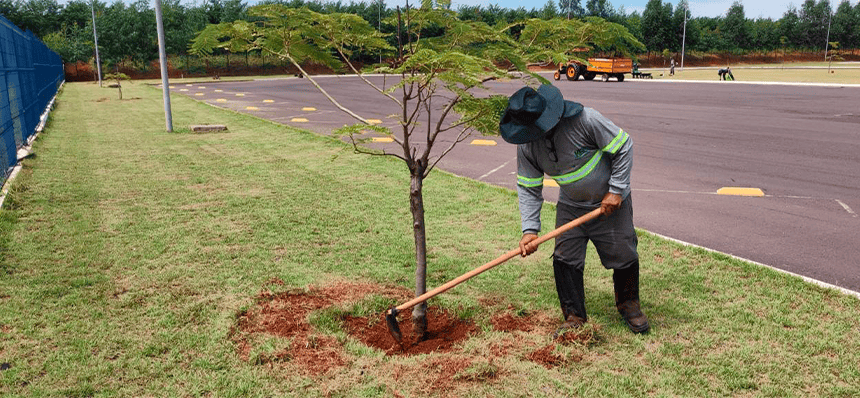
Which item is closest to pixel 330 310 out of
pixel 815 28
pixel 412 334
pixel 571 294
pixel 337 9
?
pixel 412 334

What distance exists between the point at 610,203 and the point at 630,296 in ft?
2.53

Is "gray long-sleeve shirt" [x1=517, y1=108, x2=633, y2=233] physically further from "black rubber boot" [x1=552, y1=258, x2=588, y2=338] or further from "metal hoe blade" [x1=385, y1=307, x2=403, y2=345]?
"metal hoe blade" [x1=385, y1=307, x2=403, y2=345]

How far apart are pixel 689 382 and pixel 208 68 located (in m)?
62.3

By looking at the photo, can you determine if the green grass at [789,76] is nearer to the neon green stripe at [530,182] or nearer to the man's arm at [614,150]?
the man's arm at [614,150]

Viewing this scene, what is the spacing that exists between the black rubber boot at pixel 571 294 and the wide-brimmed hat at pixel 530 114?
99cm

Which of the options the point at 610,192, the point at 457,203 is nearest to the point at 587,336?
the point at 610,192

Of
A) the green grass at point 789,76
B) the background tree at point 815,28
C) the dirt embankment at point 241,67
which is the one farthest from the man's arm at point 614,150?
the background tree at point 815,28

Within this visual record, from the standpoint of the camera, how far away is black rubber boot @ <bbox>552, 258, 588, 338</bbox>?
405 cm

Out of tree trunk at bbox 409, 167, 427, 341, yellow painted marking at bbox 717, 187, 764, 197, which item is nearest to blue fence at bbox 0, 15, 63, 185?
tree trunk at bbox 409, 167, 427, 341

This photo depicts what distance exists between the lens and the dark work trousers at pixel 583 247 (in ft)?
13.0

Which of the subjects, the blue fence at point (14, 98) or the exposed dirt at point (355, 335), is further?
the blue fence at point (14, 98)

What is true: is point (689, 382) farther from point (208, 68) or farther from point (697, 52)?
point (697, 52)

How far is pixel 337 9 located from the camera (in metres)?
30.0

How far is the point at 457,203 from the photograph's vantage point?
24.7 feet
